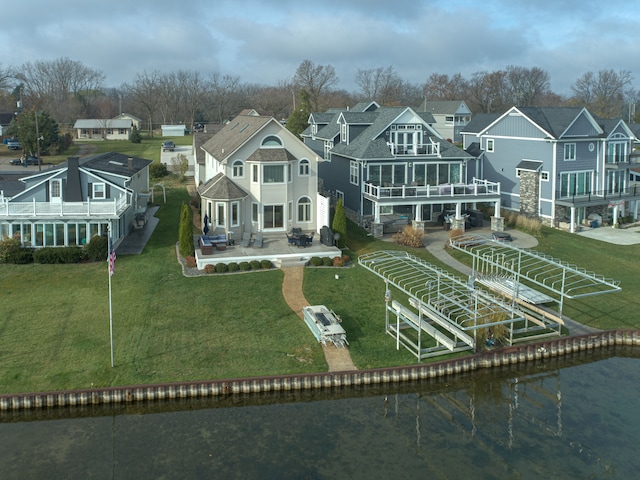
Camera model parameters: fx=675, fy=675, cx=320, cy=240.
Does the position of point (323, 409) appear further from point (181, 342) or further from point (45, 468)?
point (45, 468)

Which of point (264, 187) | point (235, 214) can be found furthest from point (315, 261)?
point (264, 187)

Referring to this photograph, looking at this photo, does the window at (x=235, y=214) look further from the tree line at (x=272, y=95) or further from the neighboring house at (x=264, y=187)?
the tree line at (x=272, y=95)

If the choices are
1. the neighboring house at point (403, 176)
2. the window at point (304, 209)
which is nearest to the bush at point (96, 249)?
the window at point (304, 209)

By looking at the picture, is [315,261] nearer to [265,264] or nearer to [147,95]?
[265,264]

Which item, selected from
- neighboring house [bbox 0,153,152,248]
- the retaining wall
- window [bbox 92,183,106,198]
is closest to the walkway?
the retaining wall

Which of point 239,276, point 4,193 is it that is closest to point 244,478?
point 239,276

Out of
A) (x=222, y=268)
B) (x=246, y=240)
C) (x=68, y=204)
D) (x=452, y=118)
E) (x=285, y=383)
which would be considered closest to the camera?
(x=285, y=383)
